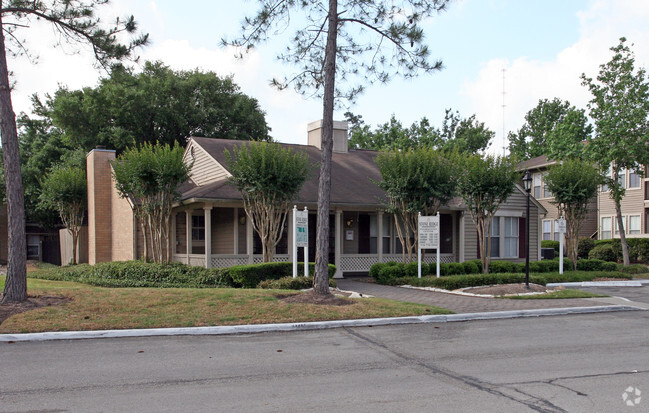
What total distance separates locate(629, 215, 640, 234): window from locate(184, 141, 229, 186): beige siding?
1043 inches

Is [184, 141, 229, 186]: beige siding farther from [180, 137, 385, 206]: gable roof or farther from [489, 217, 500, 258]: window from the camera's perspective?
[489, 217, 500, 258]: window

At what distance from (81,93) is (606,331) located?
31871 mm

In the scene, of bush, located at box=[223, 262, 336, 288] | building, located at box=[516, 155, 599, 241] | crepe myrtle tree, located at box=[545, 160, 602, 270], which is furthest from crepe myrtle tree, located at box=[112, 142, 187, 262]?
building, located at box=[516, 155, 599, 241]

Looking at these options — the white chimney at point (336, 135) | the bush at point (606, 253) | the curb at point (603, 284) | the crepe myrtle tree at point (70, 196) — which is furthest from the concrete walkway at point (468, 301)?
the bush at point (606, 253)

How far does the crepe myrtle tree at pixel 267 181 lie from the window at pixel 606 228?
26890 millimetres

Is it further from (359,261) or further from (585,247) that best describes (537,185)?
(359,261)

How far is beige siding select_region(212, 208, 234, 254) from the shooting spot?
68.2 feet

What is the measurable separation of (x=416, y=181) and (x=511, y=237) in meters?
7.49

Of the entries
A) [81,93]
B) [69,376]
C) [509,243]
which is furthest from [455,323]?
[81,93]

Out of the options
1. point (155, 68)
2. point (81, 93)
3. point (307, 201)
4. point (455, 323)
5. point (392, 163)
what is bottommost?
point (455, 323)

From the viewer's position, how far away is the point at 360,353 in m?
8.30

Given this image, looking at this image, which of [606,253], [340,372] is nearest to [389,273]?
[340,372]

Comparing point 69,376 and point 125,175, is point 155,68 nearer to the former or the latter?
point 125,175

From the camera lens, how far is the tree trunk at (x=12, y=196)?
11188 millimetres
